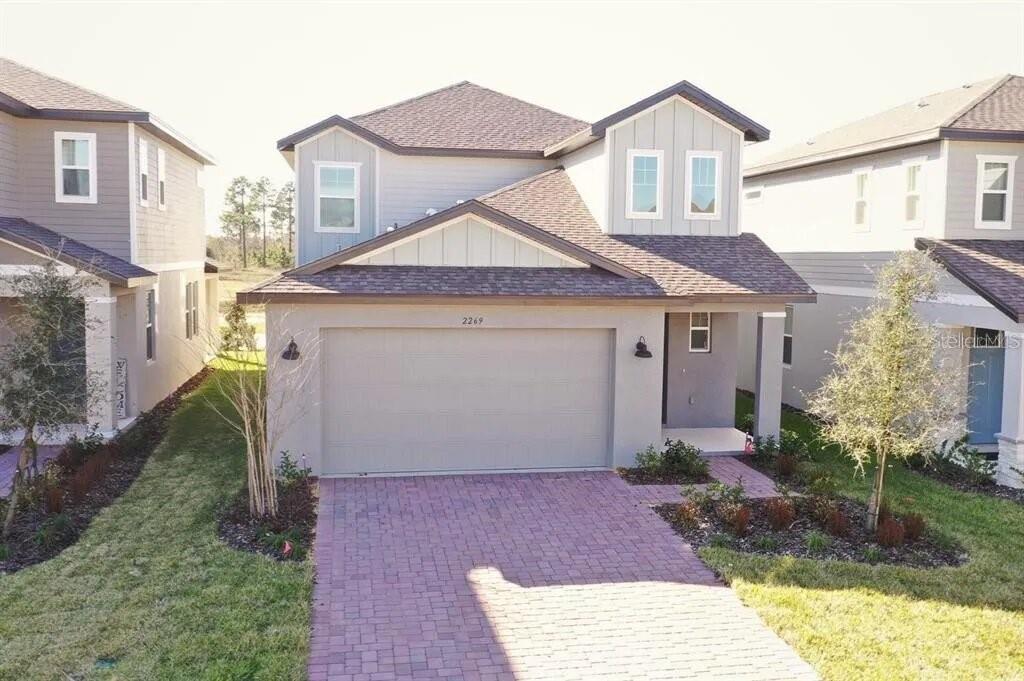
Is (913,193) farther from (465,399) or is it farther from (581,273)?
(465,399)

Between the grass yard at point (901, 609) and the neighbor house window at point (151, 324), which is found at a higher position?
the neighbor house window at point (151, 324)

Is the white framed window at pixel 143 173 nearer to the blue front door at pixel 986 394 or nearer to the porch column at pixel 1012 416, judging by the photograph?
the porch column at pixel 1012 416

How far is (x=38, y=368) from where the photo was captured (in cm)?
1083

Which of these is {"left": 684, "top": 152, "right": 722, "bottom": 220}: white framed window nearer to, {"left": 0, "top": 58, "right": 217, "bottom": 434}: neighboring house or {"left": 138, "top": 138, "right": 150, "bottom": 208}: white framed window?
{"left": 0, "top": 58, "right": 217, "bottom": 434}: neighboring house

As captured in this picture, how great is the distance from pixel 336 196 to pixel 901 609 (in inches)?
497

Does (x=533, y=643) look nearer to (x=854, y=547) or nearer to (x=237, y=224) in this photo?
(x=854, y=547)

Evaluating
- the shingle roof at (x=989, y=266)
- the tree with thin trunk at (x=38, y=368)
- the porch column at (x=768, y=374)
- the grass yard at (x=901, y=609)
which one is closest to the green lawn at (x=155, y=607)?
the tree with thin trunk at (x=38, y=368)

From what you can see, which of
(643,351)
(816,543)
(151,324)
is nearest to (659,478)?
(643,351)

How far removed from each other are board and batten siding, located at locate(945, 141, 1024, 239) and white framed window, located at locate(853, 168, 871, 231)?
1966 mm

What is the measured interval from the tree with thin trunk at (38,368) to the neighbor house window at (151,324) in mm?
7392

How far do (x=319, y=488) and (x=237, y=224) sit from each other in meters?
47.5

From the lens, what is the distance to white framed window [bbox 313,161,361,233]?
17.6 meters

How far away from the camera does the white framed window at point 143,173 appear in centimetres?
1781

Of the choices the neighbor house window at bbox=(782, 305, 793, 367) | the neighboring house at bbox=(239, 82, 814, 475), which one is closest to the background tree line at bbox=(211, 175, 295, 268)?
the neighbor house window at bbox=(782, 305, 793, 367)
